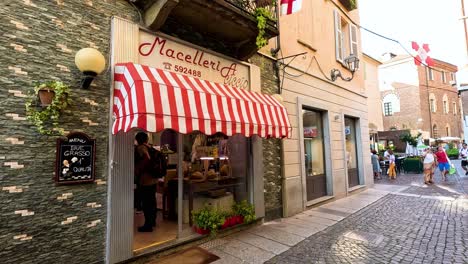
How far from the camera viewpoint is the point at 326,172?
948 cm

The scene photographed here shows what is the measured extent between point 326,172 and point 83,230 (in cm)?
776

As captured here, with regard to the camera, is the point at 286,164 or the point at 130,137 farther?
the point at 286,164

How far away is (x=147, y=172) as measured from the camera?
212 inches

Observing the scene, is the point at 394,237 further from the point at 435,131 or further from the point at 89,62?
the point at 435,131

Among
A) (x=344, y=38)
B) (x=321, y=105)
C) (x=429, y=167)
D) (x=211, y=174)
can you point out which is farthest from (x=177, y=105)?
(x=429, y=167)

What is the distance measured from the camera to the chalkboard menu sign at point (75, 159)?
11.9ft

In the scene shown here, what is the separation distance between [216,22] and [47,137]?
3618 millimetres

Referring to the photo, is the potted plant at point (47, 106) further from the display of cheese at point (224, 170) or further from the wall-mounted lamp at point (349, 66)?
the wall-mounted lamp at point (349, 66)

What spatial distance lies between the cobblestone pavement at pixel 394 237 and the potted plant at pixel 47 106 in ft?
12.6

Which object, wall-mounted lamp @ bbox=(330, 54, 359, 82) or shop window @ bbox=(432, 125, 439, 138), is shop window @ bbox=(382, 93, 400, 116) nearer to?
shop window @ bbox=(432, 125, 439, 138)

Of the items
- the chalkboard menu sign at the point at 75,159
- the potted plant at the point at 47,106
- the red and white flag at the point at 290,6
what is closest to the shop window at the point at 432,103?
the red and white flag at the point at 290,6

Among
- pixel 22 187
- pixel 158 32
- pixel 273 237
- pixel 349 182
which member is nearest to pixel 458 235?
pixel 273 237

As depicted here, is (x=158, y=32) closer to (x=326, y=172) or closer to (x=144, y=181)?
(x=144, y=181)

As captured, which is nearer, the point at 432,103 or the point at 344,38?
the point at 344,38
